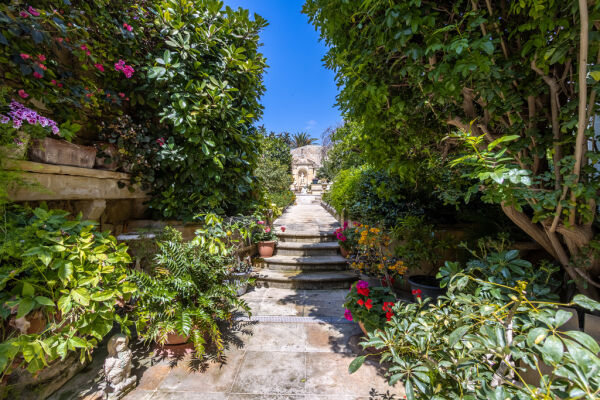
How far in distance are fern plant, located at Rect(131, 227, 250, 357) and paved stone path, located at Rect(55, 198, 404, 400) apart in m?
0.22

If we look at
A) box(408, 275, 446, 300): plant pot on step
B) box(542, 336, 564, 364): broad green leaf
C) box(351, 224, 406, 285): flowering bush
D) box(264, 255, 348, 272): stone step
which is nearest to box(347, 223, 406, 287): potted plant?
box(351, 224, 406, 285): flowering bush

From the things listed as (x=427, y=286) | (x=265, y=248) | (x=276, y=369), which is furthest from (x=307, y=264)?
(x=276, y=369)

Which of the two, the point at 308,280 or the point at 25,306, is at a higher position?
the point at 25,306

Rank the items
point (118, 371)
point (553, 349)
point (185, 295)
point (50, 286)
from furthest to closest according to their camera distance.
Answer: point (185, 295), point (118, 371), point (50, 286), point (553, 349)

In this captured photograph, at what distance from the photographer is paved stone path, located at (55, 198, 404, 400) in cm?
181

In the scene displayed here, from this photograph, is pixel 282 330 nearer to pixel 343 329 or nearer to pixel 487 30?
pixel 343 329

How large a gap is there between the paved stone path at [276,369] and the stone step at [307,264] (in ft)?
4.34

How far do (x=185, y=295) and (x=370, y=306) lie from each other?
186cm

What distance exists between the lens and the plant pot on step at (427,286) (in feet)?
9.17

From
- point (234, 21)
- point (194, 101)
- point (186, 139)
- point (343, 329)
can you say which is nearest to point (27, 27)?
point (194, 101)

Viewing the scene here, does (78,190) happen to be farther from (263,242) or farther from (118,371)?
(263,242)

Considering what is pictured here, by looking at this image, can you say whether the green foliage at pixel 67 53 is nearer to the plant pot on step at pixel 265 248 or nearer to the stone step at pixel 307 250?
the plant pot on step at pixel 265 248

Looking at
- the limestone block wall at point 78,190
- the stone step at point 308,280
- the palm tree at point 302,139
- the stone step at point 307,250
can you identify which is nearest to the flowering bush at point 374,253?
the stone step at point 308,280

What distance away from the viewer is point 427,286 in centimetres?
284
